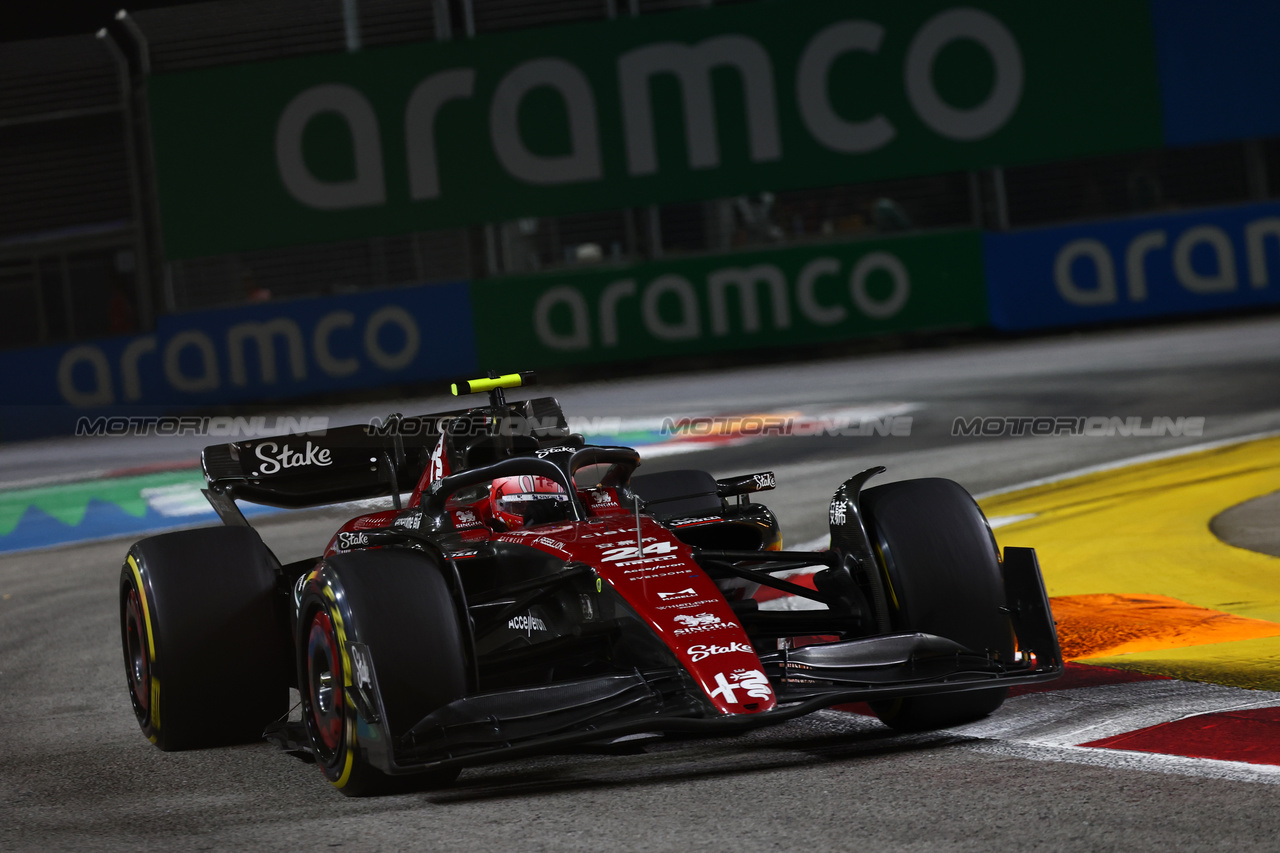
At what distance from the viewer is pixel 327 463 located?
7.05 metres

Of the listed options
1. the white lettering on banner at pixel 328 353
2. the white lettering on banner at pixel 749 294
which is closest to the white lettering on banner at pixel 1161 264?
the white lettering on banner at pixel 749 294

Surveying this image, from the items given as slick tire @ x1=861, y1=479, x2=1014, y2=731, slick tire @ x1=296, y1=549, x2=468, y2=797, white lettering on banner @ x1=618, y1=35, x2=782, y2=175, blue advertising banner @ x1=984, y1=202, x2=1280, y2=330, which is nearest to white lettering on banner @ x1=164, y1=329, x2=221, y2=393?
white lettering on banner @ x1=618, y1=35, x2=782, y2=175

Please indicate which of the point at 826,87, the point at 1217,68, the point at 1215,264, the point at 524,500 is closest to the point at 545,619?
the point at 524,500

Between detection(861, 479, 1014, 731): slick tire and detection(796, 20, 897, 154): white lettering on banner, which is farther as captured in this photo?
detection(796, 20, 897, 154): white lettering on banner

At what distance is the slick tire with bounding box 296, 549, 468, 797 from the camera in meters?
4.80

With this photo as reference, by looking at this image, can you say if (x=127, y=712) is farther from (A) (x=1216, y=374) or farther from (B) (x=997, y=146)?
(B) (x=997, y=146)

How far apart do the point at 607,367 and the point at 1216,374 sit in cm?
790

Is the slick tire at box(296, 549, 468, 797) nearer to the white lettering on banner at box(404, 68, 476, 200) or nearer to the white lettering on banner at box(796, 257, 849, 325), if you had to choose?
the white lettering on banner at box(796, 257, 849, 325)

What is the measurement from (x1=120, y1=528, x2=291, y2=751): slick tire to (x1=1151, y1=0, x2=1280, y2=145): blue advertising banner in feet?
56.4

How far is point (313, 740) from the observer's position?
5301mm

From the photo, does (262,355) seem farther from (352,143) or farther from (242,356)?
(352,143)

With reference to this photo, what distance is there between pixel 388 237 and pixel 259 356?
2218 mm

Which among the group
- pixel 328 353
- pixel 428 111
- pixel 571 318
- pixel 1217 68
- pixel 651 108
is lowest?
pixel 328 353

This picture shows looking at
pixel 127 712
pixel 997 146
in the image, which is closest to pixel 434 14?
pixel 997 146
